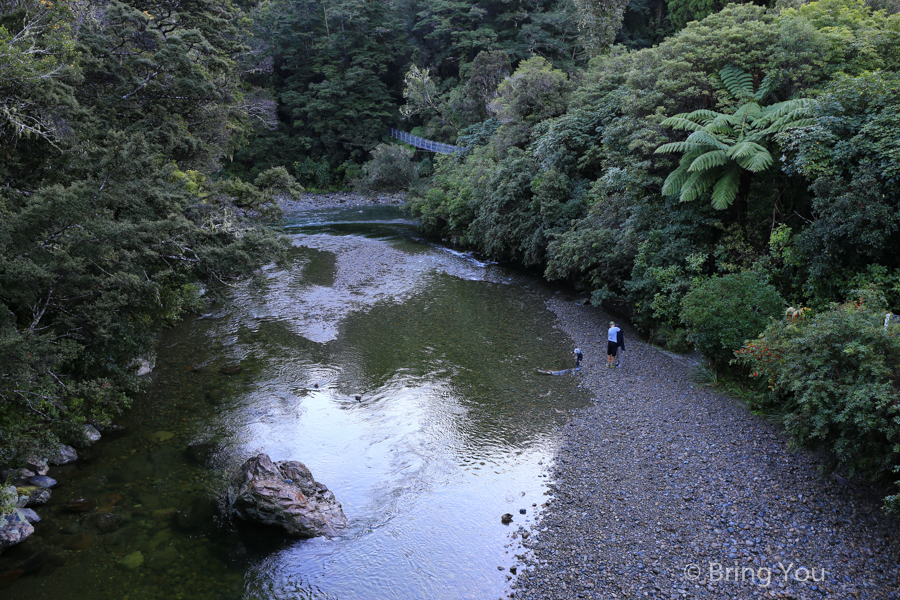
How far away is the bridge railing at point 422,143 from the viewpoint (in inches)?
1744

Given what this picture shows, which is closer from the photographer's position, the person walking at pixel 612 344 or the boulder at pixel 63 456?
the boulder at pixel 63 456

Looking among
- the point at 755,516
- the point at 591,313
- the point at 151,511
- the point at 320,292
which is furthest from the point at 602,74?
the point at 151,511

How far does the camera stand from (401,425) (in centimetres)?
1239

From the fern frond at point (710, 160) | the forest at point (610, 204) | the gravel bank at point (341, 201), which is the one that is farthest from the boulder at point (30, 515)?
→ the gravel bank at point (341, 201)

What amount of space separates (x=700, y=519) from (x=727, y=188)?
361 inches

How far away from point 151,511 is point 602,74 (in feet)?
80.4

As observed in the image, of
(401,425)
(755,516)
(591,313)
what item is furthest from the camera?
(591,313)

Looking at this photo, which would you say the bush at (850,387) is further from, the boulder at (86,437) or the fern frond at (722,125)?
the boulder at (86,437)

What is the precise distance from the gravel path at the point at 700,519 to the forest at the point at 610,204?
785mm

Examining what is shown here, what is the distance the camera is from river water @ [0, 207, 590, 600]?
8211 mm

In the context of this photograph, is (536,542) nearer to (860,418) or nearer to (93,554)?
(860,418)

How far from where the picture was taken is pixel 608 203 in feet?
64.8

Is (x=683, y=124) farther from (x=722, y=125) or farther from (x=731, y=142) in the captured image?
(x=731, y=142)

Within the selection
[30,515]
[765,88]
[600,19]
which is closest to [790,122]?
[765,88]
